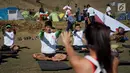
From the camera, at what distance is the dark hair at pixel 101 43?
2.95 meters

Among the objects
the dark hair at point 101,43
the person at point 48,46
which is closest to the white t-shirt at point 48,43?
the person at point 48,46

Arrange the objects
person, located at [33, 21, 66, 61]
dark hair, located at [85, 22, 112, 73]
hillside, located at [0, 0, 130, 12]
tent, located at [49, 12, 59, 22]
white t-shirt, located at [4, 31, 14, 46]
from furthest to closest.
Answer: hillside, located at [0, 0, 130, 12] → tent, located at [49, 12, 59, 22] → white t-shirt, located at [4, 31, 14, 46] → person, located at [33, 21, 66, 61] → dark hair, located at [85, 22, 112, 73]

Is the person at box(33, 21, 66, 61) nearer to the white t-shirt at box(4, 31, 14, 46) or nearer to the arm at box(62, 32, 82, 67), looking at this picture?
the white t-shirt at box(4, 31, 14, 46)

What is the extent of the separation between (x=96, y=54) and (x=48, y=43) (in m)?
8.74

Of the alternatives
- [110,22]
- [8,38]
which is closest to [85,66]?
[8,38]

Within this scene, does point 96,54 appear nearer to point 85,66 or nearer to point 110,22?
point 85,66

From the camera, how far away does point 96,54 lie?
9.91 ft

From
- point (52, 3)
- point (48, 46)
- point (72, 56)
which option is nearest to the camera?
point (72, 56)

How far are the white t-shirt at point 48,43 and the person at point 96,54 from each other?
8.57 meters

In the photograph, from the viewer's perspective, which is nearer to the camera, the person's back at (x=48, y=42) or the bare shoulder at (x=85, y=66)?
the bare shoulder at (x=85, y=66)

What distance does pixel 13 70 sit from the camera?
10211 mm

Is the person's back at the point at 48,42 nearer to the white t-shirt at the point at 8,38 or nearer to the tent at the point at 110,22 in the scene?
the white t-shirt at the point at 8,38

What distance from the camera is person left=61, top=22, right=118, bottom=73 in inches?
116

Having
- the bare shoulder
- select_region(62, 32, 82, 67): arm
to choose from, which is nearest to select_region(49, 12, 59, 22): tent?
select_region(62, 32, 82, 67): arm
